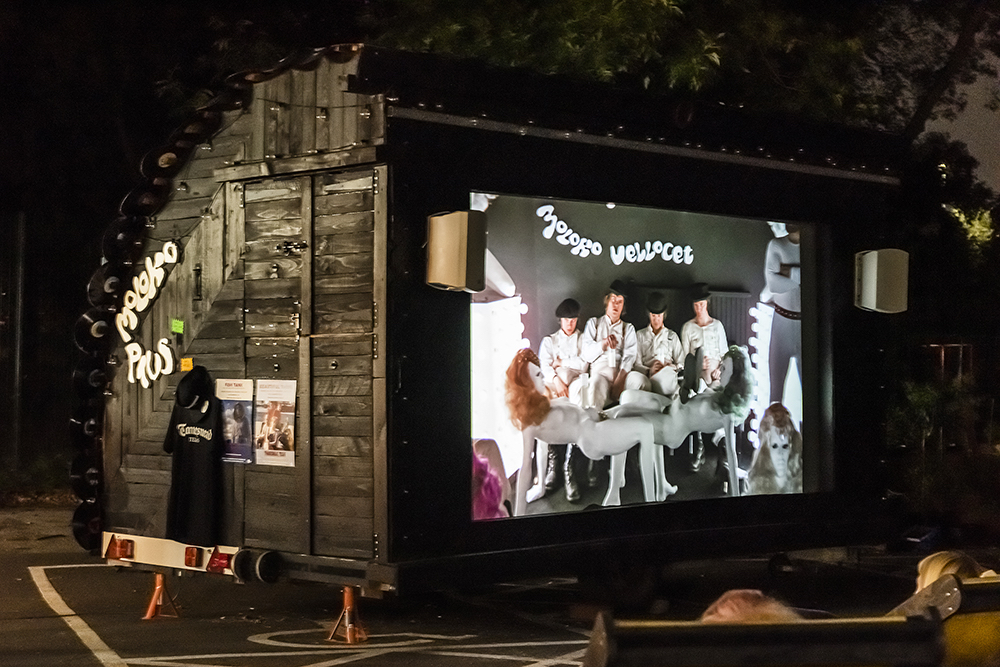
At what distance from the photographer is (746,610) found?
3533 mm

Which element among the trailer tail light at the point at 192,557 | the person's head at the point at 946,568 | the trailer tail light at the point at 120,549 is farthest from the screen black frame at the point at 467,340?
the person's head at the point at 946,568

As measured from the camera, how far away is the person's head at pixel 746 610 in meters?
3.46

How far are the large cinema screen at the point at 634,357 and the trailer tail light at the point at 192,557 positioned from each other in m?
1.88

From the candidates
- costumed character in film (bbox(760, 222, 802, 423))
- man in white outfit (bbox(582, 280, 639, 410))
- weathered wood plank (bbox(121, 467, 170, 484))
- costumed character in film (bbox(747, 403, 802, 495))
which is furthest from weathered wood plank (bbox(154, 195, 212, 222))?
costumed character in film (bbox(747, 403, 802, 495))

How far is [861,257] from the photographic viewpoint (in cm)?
1116

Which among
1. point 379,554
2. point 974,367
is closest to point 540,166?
point 379,554

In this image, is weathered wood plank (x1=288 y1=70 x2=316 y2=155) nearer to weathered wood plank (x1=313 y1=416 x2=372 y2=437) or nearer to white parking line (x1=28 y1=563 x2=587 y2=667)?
weathered wood plank (x1=313 y1=416 x2=372 y2=437)

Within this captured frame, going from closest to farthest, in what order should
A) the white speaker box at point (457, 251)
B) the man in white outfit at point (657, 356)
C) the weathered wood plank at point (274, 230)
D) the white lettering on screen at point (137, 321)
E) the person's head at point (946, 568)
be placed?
the person's head at point (946, 568) → the white speaker box at point (457, 251) → the weathered wood plank at point (274, 230) → the white lettering on screen at point (137, 321) → the man in white outfit at point (657, 356)

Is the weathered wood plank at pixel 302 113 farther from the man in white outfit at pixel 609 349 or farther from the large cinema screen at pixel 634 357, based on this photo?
the man in white outfit at pixel 609 349

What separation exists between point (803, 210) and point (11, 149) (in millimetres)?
13956

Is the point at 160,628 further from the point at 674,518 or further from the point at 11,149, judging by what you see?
the point at 11,149

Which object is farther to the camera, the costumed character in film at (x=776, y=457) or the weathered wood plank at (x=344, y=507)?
the costumed character in film at (x=776, y=457)

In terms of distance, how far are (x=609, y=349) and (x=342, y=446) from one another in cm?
212

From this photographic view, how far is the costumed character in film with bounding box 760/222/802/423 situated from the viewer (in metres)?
10.8
